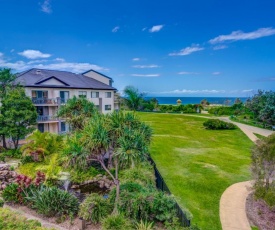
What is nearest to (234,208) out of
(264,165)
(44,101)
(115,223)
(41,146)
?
(264,165)

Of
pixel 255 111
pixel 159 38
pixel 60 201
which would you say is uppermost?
pixel 159 38

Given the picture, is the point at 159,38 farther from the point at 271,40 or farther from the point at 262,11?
the point at 271,40

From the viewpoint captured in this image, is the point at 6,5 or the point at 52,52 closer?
the point at 6,5

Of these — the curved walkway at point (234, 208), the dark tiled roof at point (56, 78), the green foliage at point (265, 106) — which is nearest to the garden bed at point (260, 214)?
the curved walkway at point (234, 208)

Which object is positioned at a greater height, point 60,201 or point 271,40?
point 271,40

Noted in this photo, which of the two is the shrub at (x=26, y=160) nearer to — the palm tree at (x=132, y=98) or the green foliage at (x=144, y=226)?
the green foliage at (x=144, y=226)

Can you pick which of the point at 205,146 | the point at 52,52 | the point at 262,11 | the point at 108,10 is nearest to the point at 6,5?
the point at 108,10
